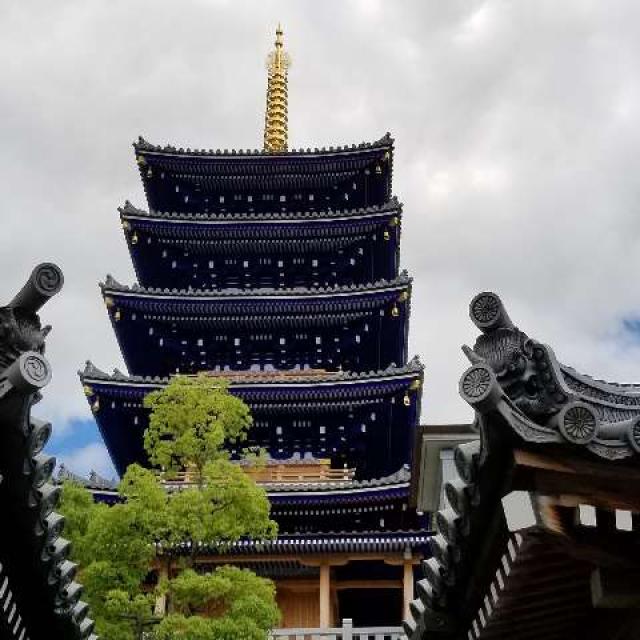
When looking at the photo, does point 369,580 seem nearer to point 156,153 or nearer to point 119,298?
point 119,298

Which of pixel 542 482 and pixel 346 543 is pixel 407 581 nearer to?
pixel 346 543

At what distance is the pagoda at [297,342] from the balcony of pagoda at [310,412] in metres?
0.05

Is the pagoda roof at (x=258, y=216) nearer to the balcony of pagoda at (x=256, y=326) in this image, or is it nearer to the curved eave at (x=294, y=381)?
the balcony of pagoda at (x=256, y=326)

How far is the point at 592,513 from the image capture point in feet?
17.8

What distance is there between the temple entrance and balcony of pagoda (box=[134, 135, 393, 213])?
51.0ft

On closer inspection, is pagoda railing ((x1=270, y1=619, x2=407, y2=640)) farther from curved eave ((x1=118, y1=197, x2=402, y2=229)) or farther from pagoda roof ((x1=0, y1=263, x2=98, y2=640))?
curved eave ((x1=118, y1=197, x2=402, y2=229))

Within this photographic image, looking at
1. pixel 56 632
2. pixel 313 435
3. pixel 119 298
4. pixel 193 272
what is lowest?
pixel 56 632

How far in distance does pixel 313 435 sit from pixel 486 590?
2444 cm

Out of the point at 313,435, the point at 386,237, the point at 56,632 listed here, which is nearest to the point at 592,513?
the point at 56,632

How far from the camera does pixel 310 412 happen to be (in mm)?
30672

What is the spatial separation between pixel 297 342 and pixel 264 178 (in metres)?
7.35

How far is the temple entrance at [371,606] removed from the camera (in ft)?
94.0

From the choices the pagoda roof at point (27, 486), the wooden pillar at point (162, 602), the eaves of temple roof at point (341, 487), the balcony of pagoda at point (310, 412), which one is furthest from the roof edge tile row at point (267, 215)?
the pagoda roof at point (27, 486)

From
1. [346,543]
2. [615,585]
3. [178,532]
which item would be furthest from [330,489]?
[615,585]
